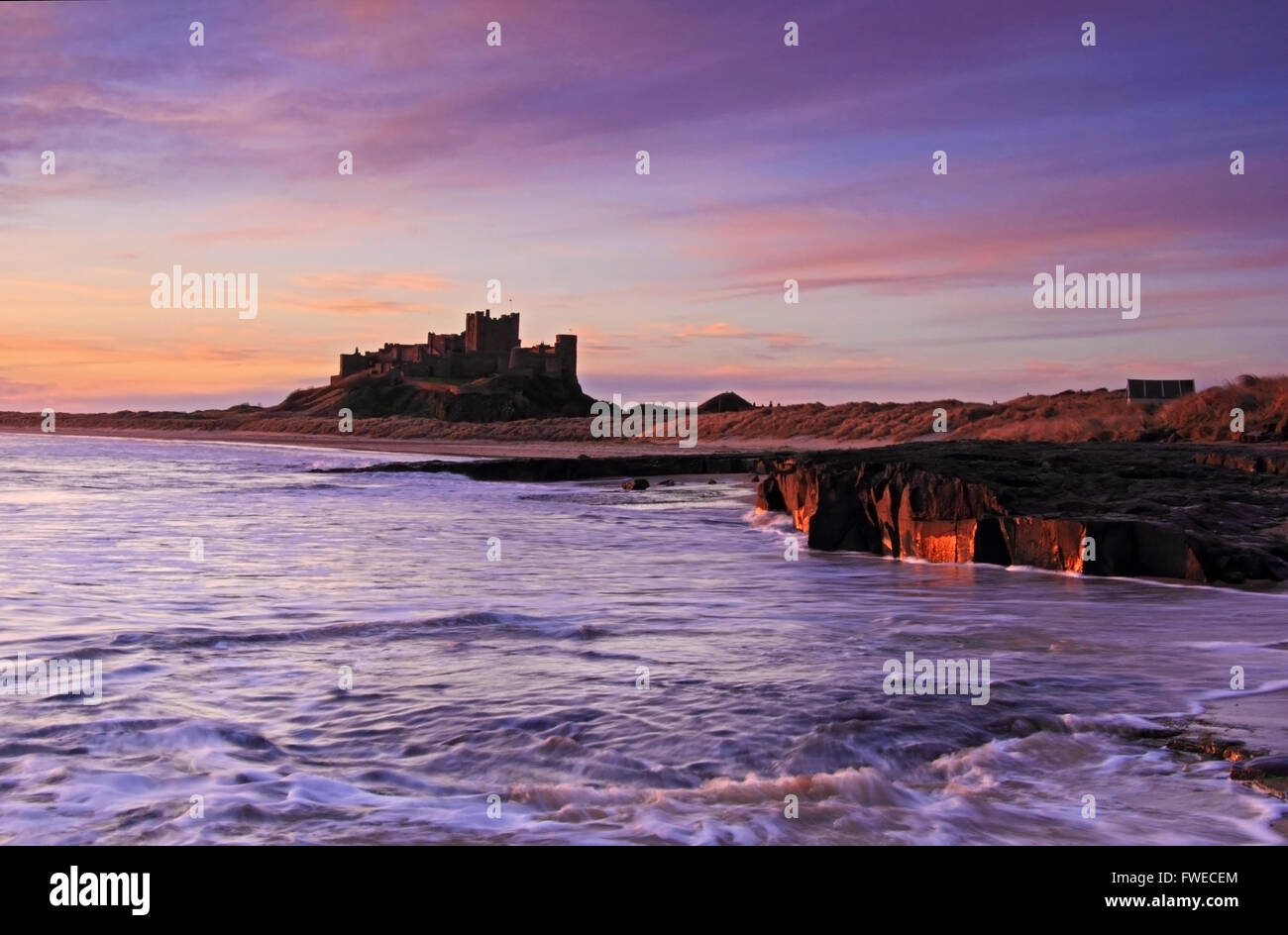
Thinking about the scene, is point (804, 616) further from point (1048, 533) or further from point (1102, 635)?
point (1048, 533)

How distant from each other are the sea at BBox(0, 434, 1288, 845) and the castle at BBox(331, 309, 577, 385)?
125734mm

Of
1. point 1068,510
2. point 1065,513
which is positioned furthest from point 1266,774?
point 1068,510

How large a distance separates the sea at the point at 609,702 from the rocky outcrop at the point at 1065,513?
1.46ft

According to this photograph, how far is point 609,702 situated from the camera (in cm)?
629

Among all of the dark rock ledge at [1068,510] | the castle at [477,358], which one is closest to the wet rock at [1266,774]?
the dark rock ledge at [1068,510]

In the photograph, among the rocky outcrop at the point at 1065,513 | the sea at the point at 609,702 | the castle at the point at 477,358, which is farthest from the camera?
the castle at the point at 477,358

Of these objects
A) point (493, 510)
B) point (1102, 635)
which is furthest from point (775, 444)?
point (1102, 635)

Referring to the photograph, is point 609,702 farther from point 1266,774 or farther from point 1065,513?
point 1065,513

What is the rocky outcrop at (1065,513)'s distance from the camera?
10617 millimetres

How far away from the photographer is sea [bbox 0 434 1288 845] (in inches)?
174

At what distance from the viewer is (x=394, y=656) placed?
764 cm

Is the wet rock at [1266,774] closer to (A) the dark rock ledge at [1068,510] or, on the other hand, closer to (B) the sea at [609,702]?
(B) the sea at [609,702]
